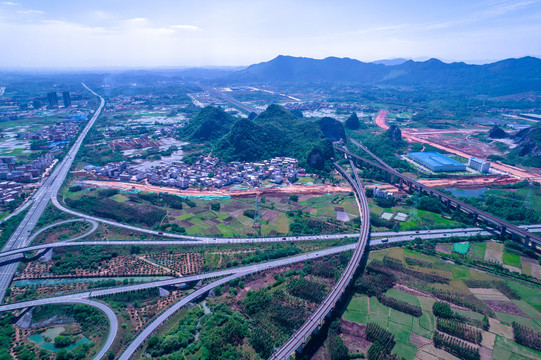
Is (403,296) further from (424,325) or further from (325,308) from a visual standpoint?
(325,308)

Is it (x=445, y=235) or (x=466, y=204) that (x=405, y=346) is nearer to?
(x=445, y=235)

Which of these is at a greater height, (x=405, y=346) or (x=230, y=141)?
(x=230, y=141)

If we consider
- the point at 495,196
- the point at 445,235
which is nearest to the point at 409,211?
the point at 445,235

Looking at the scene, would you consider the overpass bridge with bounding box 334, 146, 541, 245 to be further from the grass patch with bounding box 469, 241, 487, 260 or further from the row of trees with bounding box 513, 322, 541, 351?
the row of trees with bounding box 513, 322, 541, 351

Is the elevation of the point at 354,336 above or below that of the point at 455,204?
below

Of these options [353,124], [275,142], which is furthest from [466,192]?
[353,124]

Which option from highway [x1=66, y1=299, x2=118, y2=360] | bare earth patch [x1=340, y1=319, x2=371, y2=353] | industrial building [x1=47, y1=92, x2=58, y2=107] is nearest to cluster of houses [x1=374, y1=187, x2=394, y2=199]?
bare earth patch [x1=340, y1=319, x2=371, y2=353]
